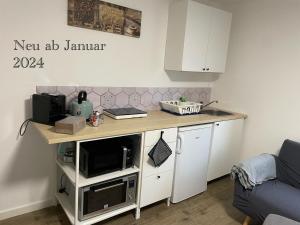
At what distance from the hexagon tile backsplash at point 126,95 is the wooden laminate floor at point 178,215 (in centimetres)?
103

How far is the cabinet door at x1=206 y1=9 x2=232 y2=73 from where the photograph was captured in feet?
9.47

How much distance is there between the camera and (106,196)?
2.03 m

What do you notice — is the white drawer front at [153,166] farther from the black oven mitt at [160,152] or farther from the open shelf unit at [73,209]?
the open shelf unit at [73,209]

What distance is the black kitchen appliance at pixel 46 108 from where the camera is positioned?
1.90 metres

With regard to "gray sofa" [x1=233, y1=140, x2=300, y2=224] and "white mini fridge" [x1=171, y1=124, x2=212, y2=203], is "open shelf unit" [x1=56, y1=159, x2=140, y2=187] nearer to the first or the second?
"white mini fridge" [x1=171, y1=124, x2=212, y2=203]

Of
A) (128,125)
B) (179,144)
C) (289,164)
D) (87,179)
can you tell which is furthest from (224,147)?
(87,179)

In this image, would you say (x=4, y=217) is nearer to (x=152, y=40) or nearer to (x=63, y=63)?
(x=63, y=63)

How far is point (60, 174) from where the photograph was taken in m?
2.31

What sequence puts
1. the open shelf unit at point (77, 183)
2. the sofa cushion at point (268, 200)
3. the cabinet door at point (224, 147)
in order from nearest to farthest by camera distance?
the open shelf unit at point (77, 183) < the sofa cushion at point (268, 200) < the cabinet door at point (224, 147)

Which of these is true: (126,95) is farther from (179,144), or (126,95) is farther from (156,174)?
(156,174)

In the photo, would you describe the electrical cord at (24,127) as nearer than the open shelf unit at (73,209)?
No

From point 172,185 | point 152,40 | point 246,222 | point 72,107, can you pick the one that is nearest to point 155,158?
point 172,185

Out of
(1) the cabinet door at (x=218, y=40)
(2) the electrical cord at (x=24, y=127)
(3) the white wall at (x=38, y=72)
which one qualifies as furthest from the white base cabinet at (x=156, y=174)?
(1) the cabinet door at (x=218, y=40)

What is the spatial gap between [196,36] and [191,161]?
4.51ft
